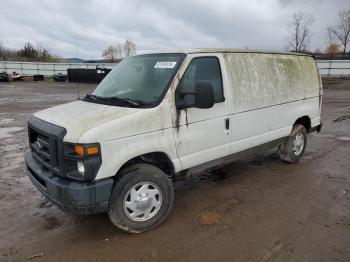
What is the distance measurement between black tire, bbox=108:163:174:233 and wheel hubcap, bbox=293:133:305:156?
3.38 m

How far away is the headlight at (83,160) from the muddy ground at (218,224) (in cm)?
88

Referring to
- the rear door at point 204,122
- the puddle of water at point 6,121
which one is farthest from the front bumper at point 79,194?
the puddle of water at point 6,121

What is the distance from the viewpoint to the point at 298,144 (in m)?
6.41

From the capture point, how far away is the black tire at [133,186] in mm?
3591

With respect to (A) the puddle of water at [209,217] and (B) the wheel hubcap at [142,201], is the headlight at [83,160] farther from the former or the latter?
(A) the puddle of water at [209,217]

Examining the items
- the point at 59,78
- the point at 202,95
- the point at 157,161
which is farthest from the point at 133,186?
the point at 59,78

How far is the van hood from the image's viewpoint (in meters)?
3.35

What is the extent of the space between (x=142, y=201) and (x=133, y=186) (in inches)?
9.9

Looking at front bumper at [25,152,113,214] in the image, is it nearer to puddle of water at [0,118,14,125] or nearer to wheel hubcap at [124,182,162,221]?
wheel hubcap at [124,182,162,221]

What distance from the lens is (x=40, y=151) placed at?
152 inches

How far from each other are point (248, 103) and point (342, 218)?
6.57 feet

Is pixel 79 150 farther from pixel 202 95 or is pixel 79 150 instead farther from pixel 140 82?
pixel 202 95

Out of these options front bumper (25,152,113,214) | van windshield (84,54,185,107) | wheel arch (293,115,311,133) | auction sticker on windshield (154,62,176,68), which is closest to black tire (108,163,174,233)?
front bumper (25,152,113,214)

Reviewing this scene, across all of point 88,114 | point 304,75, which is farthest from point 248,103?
point 88,114
